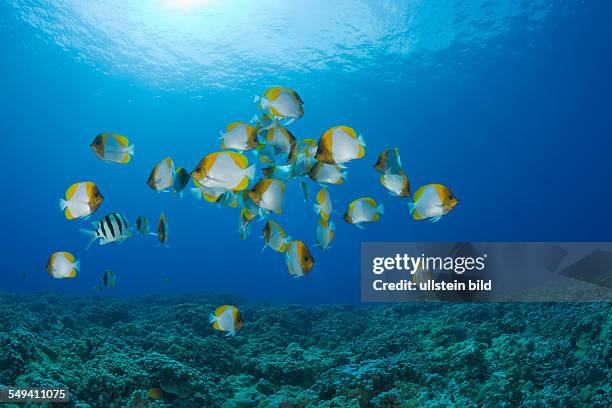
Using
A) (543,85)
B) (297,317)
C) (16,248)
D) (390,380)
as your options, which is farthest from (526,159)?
(16,248)

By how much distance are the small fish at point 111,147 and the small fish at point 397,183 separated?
8.75 feet

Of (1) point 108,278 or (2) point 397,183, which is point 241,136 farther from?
(1) point 108,278

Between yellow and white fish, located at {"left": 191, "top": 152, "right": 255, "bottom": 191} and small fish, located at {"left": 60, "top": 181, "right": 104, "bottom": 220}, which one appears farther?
small fish, located at {"left": 60, "top": 181, "right": 104, "bottom": 220}

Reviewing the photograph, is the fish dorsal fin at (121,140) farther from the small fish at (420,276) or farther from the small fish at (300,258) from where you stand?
the small fish at (420,276)

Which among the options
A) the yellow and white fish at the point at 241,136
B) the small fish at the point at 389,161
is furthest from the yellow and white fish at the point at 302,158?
the small fish at the point at 389,161

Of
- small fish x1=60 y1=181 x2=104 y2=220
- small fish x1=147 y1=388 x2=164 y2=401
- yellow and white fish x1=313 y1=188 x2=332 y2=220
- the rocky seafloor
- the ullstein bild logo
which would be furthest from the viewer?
the ullstein bild logo

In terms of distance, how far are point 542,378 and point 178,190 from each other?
195 inches

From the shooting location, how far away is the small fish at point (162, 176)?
4.24 m

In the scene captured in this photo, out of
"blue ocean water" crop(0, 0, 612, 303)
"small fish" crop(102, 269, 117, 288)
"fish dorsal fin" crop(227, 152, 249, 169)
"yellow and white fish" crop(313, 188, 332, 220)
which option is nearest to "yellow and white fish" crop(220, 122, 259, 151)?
"fish dorsal fin" crop(227, 152, 249, 169)

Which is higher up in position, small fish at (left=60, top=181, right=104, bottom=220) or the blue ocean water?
the blue ocean water

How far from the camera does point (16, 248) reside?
83000 mm

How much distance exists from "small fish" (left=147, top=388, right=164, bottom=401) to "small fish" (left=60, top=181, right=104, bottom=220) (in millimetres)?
2460

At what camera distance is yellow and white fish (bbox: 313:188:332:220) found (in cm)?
467

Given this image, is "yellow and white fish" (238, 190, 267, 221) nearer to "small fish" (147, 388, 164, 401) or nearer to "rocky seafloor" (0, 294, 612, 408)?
"rocky seafloor" (0, 294, 612, 408)
